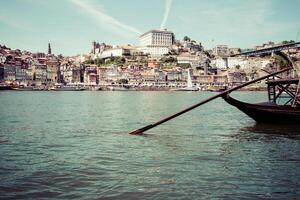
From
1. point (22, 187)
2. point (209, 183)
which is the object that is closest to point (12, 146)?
point (22, 187)

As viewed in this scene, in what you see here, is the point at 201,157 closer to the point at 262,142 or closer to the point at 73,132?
the point at 262,142

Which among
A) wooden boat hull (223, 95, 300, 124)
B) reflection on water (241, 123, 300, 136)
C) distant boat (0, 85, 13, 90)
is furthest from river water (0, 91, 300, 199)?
distant boat (0, 85, 13, 90)

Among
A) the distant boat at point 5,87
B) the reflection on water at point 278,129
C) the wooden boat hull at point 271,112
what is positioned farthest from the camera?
the distant boat at point 5,87

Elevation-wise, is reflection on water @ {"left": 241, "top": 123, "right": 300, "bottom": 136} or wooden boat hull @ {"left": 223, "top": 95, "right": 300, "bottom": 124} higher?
wooden boat hull @ {"left": 223, "top": 95, "right": 300, "bottom": 124}

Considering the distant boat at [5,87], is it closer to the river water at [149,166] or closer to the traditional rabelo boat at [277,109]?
the traditional rabelo boat at [277,109]

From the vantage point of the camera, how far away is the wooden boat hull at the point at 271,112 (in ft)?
95.6

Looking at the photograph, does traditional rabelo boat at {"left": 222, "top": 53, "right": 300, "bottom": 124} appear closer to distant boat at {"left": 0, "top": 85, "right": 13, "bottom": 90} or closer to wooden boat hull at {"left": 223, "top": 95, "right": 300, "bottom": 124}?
wooden boat hull at {"left": 223, "top": 95, "right": 300, "bottom": 124}

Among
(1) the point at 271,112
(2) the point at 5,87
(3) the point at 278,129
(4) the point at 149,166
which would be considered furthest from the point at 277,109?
(2) the point at 5,87

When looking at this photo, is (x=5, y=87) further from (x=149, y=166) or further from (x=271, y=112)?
(x=149, y=166)

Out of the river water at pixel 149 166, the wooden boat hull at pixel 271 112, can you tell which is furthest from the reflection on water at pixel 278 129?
the river water at pixel 149 166

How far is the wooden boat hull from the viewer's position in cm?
2914

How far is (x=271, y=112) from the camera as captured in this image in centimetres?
2998

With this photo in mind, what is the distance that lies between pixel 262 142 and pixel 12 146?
13.3m

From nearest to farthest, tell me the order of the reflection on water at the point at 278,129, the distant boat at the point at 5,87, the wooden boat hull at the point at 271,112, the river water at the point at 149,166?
the river water at the point at 149,166 → the reflection on water at the point at 278,129 → the wooden boat hull at the point at 271,112 → the distant boat at the point at 5,87
